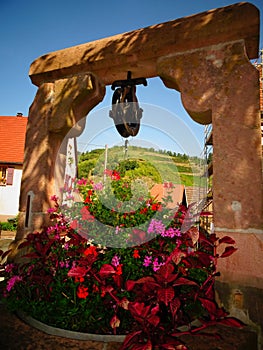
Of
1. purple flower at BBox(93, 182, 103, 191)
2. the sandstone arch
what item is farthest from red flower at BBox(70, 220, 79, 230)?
the sandstone arch

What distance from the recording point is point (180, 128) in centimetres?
245

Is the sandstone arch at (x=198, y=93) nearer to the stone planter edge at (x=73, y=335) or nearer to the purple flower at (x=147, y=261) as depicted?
the purple flower at (x=147, y=261)

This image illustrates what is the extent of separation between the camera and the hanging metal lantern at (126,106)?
2.50m

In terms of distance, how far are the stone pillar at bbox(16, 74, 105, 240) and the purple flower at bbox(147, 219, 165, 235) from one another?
121 centimetres

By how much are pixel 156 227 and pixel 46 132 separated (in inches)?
60.9

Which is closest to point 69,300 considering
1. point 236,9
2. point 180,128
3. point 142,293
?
point 142,293

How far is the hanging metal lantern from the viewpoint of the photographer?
98.4 inches

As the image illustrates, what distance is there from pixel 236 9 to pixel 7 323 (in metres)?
2.85

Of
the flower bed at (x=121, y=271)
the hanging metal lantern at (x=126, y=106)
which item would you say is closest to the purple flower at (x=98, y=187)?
the flower bed at (x=121, y=271)

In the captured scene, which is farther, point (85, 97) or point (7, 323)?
point (85, 97)

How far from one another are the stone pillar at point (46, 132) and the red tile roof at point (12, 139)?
1134 cm

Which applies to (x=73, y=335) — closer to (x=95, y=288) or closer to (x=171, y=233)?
(x=95, y=288)

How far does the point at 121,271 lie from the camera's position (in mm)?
1575

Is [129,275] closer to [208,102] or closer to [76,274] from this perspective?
[76,274]
